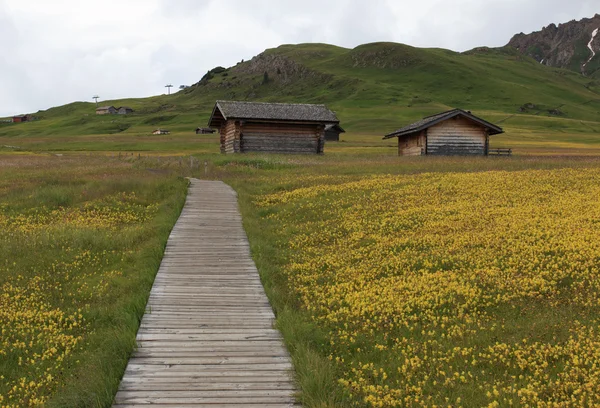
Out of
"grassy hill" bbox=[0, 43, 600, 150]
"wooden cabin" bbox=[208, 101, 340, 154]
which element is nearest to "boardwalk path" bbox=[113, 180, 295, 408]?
"wooden cabin" bbox=[208, 101, 340, 154]

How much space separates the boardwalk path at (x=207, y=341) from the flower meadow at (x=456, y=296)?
895 millimetres

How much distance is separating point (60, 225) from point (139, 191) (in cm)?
593

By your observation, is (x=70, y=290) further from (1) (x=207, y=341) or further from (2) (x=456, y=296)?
(2) (x=456, y=296)

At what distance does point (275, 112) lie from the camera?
43812mm

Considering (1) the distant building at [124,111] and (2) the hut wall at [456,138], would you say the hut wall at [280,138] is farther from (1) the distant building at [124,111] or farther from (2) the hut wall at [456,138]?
(1) the distant building at [124,111]

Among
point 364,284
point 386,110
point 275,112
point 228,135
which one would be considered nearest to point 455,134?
point 275,112

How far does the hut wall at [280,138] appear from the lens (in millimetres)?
43969

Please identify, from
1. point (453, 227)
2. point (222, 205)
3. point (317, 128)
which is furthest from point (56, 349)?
point (317, 128)

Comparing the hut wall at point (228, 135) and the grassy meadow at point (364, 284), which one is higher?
the hut wall at point (228, 135)

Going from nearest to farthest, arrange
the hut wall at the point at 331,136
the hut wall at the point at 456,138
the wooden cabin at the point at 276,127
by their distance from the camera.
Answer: the wooden cabin at the point at 276,127 → the hut wall at the point at 456,138 → the hut wall at the point at 331,136

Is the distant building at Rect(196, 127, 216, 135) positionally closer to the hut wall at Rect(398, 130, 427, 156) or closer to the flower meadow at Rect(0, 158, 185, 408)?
the hut wall at Rect(398, 130, 427, 156)

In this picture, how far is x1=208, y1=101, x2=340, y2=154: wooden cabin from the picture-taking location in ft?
142

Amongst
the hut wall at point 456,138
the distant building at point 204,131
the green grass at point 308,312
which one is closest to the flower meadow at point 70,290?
the green grass at point 308,312

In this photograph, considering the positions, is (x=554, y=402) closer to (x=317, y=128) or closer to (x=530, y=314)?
(x=530, y=314)
